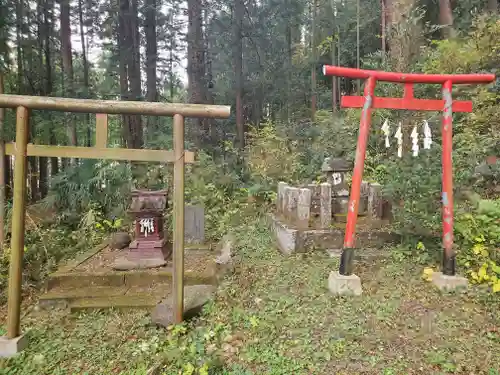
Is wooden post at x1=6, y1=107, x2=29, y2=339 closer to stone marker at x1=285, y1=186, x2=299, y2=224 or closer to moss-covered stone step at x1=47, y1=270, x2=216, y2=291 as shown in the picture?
moss-covered stone step at x1=47, y1=270, x2=216, y2=291

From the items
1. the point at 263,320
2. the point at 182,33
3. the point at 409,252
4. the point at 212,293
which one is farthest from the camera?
the point at 182,33

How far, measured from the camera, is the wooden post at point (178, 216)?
3430mm

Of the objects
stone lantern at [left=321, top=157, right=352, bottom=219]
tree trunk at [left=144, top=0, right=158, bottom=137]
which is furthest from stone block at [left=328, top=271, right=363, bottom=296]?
tree trunk at [left=144, top=0, right=158, bottom=137]

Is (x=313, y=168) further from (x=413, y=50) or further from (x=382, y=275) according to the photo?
(x=382, y=275)

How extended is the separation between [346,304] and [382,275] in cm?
95

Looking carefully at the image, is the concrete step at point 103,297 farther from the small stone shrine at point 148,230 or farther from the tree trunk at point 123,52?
the tree trunk at point 123,52

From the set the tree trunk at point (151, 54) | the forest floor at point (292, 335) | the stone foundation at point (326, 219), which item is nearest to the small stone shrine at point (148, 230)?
the forest floor at point (292, 335)

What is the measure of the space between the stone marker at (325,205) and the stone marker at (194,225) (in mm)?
2247

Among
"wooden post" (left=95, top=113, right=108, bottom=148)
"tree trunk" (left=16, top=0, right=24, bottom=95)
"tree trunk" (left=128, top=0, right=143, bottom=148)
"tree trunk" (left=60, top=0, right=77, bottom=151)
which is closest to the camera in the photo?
"wooden post" (left=95, top=113, right=108, bottom=148)

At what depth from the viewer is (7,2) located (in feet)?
23.2

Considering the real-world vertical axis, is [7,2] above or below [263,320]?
above

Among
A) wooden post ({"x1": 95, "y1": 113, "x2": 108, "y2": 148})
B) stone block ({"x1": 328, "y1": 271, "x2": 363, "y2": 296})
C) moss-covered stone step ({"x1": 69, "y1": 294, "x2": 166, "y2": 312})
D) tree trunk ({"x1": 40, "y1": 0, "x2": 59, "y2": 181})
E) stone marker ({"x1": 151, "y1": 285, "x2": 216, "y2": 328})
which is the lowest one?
moss-covered stone step ({"x1": 69, "y1": 294, "x2": 166, "y2": 312})

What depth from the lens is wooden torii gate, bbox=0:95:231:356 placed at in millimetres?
3229

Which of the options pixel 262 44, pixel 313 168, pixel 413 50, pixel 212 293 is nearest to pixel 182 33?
pixel 262 44
